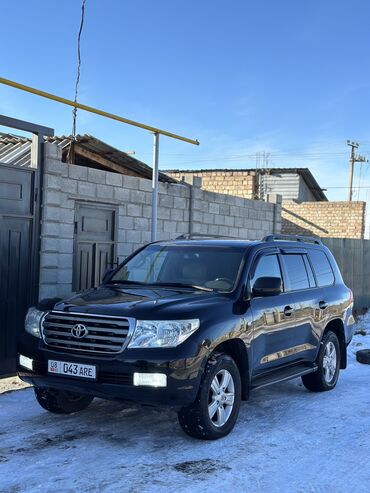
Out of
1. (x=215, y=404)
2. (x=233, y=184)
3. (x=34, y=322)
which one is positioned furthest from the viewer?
(x=233, y=184)

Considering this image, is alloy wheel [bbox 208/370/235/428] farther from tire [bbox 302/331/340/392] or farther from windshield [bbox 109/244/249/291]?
tire [bbox 302/331/340/392]

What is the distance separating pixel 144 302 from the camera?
501 centimetres

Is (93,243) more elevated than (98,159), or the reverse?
(98,159)

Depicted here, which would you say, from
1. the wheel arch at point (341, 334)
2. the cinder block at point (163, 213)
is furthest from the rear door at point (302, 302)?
the cinder block at point (163, 213)

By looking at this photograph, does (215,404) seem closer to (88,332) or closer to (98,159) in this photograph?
(88,332)

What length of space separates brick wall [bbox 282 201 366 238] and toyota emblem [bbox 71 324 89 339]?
19.0m

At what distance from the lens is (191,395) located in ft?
15.3

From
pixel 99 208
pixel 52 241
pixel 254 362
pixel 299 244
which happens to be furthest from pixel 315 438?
pixel 99 208

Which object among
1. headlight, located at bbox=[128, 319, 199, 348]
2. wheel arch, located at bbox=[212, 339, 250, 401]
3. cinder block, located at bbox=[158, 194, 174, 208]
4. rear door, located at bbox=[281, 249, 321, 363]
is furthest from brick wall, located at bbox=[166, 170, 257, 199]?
headlight, located at bbox=[128, 319, 199, 348]

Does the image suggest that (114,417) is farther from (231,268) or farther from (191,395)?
(231,268)

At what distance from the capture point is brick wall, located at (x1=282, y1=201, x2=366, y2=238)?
2309 centimetres

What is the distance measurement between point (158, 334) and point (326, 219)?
1996 centimetres

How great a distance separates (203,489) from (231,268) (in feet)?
7.96

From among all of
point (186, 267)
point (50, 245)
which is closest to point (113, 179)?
point (50, 245)
